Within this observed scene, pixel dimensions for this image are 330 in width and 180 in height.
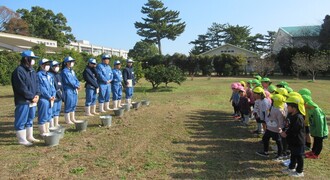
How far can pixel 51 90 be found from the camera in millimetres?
6391

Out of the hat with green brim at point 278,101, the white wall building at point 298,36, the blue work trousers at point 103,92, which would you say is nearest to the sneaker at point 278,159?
the hat with green brim at point 278,101

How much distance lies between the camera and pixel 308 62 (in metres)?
26.9

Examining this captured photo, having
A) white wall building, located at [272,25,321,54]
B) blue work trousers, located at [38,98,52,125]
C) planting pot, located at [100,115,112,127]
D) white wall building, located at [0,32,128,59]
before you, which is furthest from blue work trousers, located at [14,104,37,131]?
white wall building, located at [272,25,321,54]

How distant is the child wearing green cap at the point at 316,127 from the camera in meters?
5.02

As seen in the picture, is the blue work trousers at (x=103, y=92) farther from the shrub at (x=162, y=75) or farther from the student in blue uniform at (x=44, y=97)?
the shrub at (x=162, y=75)

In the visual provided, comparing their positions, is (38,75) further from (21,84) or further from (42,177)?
(42,177)

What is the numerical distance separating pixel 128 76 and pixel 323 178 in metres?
7.58

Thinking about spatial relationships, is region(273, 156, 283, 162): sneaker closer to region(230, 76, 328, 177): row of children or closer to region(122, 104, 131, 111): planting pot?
region(230, 76, 328, 177): row of children

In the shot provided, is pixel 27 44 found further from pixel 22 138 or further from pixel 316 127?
pixel 316 127

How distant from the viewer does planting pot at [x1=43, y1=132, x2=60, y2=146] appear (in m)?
5.47

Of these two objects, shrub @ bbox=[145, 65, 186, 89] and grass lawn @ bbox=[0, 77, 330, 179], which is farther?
shrub @ bbox=[145, 65, 186, 89]

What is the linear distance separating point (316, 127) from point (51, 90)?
214 inches

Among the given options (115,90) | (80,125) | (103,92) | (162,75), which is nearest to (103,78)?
(103,92)

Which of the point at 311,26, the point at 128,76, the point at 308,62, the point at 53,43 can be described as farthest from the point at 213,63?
the point at 128,76
